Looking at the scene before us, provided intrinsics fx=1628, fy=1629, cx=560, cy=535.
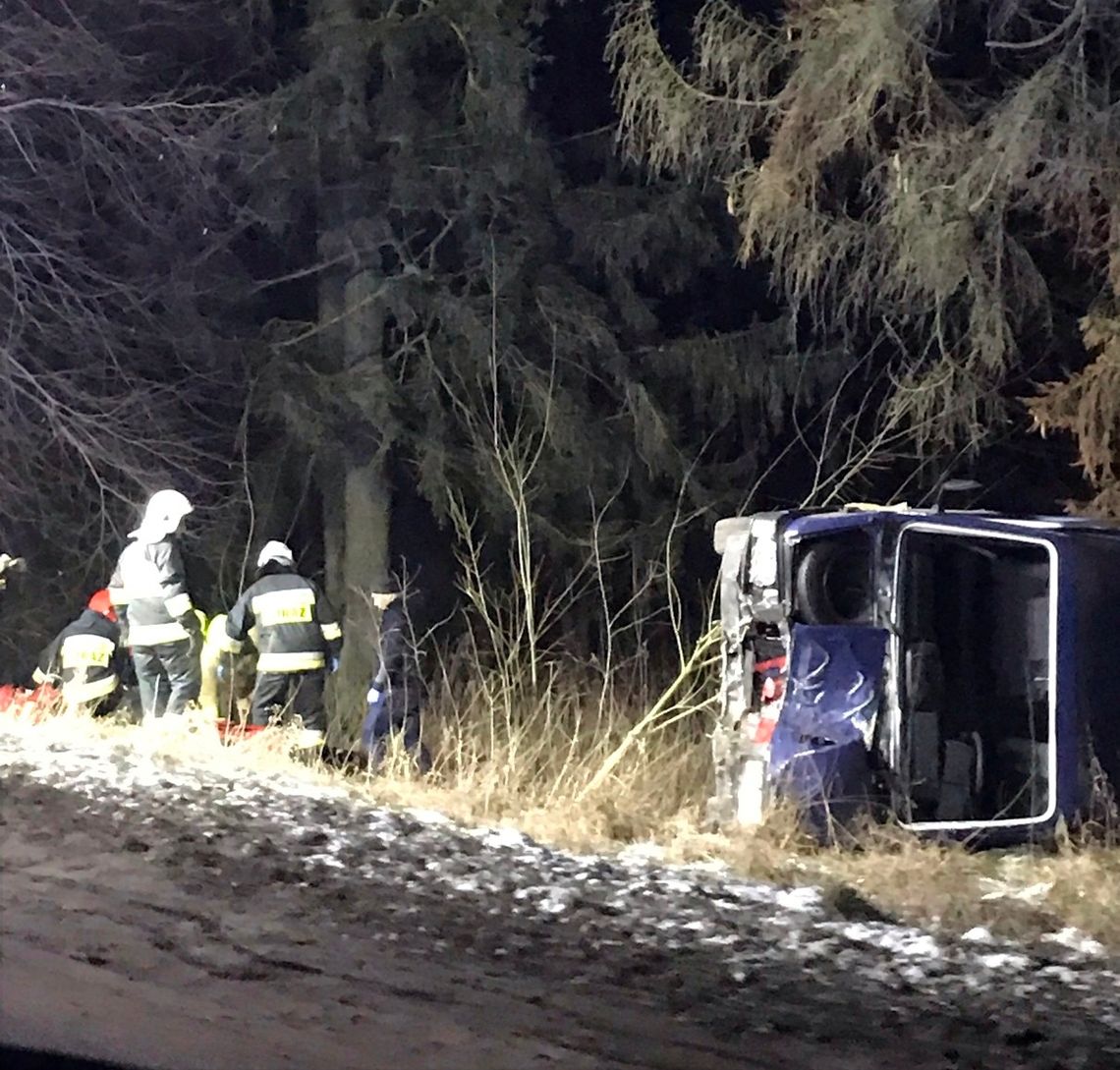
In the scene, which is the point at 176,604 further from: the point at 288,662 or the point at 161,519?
the point at 288,662

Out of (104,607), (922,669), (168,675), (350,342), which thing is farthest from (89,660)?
(922,669)

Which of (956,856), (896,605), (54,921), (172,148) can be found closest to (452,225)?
(172,148)

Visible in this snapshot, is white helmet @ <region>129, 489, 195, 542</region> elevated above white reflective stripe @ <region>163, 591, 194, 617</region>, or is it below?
above

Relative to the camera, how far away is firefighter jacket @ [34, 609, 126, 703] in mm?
10883

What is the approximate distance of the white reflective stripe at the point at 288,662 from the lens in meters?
10.3

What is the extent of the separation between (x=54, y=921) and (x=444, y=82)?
10386 millimetres

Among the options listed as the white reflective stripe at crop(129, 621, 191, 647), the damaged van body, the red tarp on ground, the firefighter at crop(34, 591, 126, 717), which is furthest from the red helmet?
the damaged van body

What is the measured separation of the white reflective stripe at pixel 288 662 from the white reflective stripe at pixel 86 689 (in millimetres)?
1318

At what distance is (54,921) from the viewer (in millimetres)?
5570

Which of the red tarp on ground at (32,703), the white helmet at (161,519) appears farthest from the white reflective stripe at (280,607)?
the red tarp on ground at (32,703)

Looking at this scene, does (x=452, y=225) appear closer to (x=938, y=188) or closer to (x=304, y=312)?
(x=304, y=312)

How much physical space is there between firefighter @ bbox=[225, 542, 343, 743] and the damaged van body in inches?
124

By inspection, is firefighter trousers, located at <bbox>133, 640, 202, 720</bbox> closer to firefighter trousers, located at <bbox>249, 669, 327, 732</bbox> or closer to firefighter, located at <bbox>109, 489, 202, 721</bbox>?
firefighter, located at <bbox>109, 489, 202, 721</bbox>

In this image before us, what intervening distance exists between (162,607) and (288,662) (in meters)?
0.90
